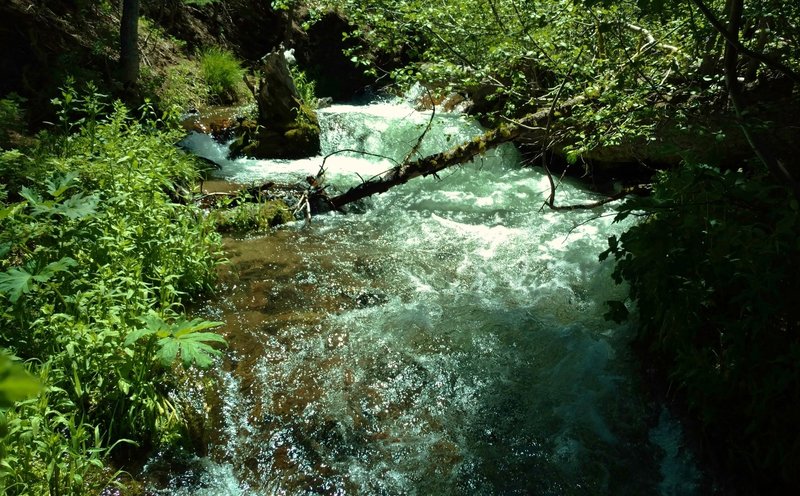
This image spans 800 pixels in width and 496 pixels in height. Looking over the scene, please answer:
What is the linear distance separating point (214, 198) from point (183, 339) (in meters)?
4.33

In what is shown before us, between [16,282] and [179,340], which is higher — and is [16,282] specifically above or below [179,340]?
above

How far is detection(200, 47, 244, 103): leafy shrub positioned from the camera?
11492 mm

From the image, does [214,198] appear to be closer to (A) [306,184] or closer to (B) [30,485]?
(A) [306,184]

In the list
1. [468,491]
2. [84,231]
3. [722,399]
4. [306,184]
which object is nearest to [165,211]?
[84,231]

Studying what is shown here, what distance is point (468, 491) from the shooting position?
305 cm

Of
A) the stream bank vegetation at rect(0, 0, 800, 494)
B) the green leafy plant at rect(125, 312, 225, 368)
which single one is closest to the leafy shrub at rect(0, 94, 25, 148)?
the stream bank vegetation at rect(0, 0, 800, 494)

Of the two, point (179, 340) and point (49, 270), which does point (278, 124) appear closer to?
point (49, 270)

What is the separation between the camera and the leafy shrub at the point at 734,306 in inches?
106

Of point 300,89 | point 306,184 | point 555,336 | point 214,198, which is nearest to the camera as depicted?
point 555,336

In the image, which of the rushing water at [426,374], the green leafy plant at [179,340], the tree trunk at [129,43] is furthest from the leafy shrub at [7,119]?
the green leafy plant at [179,340]

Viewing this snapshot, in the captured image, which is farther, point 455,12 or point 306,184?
point 306,184

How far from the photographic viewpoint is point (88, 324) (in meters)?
3.21

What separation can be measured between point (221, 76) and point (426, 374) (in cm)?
1006

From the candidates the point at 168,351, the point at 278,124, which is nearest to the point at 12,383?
the point at 168,351
